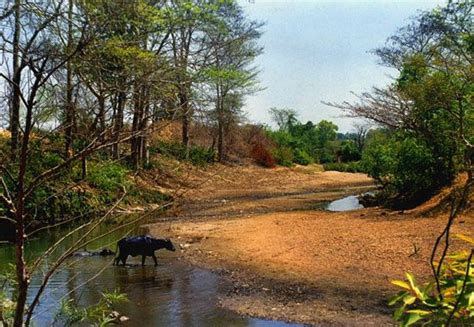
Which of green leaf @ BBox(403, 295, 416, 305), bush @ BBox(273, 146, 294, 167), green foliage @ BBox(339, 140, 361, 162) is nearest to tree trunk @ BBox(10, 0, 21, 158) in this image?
green leaf @ BBox(403, 295, 416, 305)

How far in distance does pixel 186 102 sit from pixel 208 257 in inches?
350

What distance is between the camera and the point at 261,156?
1759 inches

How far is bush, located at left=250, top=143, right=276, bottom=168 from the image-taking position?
4441 centimetres

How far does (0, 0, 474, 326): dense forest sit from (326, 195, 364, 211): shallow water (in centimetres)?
168

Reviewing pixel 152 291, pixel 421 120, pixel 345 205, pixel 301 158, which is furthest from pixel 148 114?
pixel 301 158

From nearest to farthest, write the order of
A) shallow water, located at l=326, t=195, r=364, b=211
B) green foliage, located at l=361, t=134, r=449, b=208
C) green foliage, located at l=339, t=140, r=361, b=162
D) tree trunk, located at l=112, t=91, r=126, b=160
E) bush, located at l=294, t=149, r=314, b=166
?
tree trunk, located at l=112, t=91, r=126, b=160 < green foliage, located at l=361, t=134, r=449, b=208 < shallow water, located at l=326, t=195, r=364, b=211 < bush, located at l=294, t=149, r=314, b=166 < green foliage, located at l=339, t=140, r=361, b=162

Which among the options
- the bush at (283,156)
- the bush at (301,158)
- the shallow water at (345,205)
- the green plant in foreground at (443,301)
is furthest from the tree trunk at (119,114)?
the bush at (301,158)

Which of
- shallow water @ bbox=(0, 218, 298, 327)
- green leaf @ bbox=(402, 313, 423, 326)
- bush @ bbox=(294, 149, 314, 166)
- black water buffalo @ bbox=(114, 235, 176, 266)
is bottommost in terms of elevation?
shallow water @ bbox=(0, 218, 298, 327)

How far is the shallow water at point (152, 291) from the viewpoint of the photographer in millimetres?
7207

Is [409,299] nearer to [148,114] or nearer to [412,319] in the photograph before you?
[412,319]

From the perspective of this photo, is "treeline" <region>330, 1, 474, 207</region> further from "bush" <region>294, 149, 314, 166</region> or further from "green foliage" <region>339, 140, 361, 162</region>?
"green foliage" <region>339, 140, 361, 162</region>

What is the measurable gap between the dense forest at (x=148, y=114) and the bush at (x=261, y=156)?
9 cm

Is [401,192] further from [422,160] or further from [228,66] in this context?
[228,66]

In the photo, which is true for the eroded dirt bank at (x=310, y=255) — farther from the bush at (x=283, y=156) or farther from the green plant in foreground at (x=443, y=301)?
the bush at (x=283, y=156)
